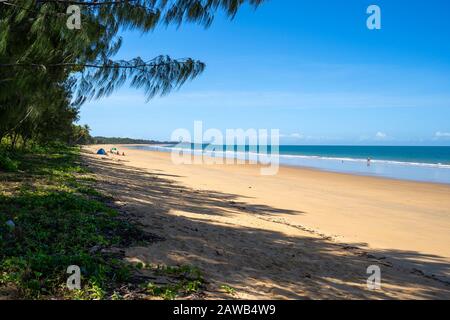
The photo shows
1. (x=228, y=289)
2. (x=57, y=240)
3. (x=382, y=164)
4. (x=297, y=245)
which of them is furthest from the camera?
(x=382, y=164)

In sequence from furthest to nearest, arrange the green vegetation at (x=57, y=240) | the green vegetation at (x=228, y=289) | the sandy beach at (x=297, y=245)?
the sandy beach at (x=297, y=245) → the green vegetation at (x=228, y=289) → the green vegetation at (x=57, y=240)

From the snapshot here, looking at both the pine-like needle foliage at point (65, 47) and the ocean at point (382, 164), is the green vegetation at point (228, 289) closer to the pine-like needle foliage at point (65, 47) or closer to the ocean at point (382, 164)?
the pine-like needle foliage at point (65, 47)

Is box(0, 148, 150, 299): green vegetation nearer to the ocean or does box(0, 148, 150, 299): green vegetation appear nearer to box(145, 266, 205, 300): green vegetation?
box(145, 266, 205, 300): green vegetation

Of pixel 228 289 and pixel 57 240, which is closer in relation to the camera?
pixel 228 289

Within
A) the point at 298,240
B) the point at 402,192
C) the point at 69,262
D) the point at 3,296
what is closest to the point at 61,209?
the point at 69,262

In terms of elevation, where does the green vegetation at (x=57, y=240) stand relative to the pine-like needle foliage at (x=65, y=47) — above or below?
below

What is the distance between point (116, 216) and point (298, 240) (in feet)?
11.2

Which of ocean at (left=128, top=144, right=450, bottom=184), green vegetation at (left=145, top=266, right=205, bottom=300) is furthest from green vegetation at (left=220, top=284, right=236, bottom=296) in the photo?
ocean at (left=128, top=144, right=450, bottom=184)

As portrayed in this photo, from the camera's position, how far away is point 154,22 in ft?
17.3

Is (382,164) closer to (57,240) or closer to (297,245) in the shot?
(297,245)

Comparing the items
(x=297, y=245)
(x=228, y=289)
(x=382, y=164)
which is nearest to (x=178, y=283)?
(x=228, y=289)

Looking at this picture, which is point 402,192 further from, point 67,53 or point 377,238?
point 67,53

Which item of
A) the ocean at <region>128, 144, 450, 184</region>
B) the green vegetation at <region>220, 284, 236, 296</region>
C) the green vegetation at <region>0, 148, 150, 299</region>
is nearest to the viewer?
the green vegetation at <region>0, 148, 150, 299</region>

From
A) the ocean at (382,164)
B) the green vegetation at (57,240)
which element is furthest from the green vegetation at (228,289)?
the ocean at (382,164)
